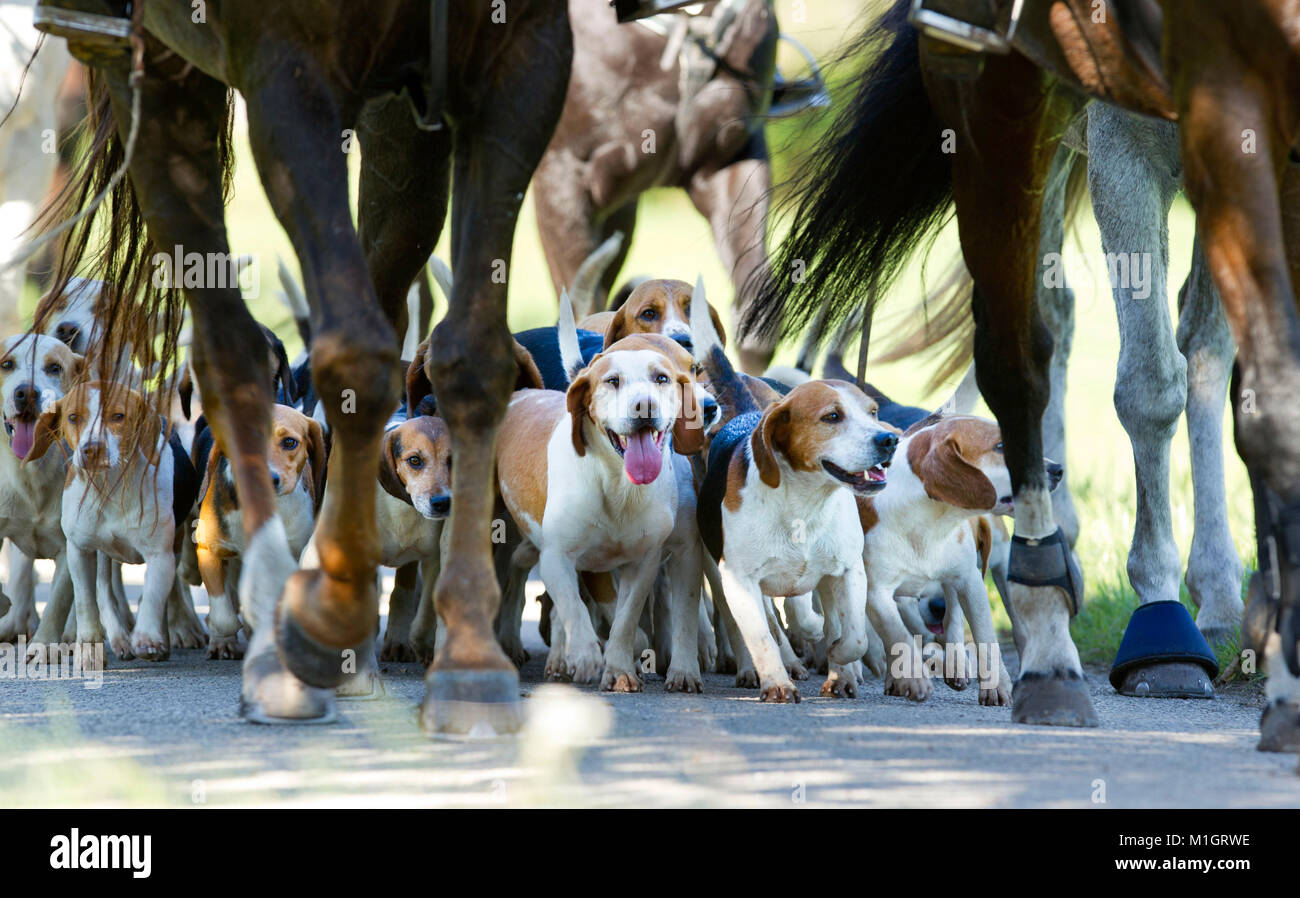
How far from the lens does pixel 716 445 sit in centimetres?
593

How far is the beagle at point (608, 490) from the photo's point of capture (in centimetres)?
540

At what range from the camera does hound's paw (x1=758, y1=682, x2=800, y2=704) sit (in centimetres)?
513

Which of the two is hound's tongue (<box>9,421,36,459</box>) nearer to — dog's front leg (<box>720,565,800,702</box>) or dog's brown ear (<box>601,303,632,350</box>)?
dog's brown ear (<box>601,303,632,350</box>)

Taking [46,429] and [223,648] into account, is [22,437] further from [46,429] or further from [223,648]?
[223,648]

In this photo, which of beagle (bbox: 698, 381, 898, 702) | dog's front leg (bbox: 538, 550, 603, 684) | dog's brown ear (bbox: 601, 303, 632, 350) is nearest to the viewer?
beagle (bbox: 698, 381, 898, 702)

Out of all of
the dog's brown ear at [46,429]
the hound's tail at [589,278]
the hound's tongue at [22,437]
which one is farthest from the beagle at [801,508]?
the hound's tail at [589,278]

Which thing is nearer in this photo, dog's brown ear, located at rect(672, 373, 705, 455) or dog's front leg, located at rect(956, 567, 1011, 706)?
dog's front leg, located at rect(956, 567, 1011, 706)

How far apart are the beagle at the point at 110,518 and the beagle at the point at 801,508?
1994mm

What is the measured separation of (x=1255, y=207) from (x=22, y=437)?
15.2 feet

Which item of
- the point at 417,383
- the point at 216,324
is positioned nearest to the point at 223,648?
the point at 417,383

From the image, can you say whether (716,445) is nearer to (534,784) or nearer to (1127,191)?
(1127,191)

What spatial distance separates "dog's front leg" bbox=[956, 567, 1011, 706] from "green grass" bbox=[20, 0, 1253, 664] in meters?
1.20

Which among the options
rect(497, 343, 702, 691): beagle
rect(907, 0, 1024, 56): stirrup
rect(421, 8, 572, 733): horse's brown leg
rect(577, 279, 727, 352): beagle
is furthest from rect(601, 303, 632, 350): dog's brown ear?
rect(907, 0, 1024, 56): stirrup

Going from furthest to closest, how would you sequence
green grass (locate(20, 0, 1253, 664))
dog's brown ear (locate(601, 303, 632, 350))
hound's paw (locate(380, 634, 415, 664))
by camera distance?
green grass (locate(20, 0, 1253, 664)) → dog's brown ear (locate(601, 303, 632, 350)) → hound's paw (locate(380, 634, 415, 664))
